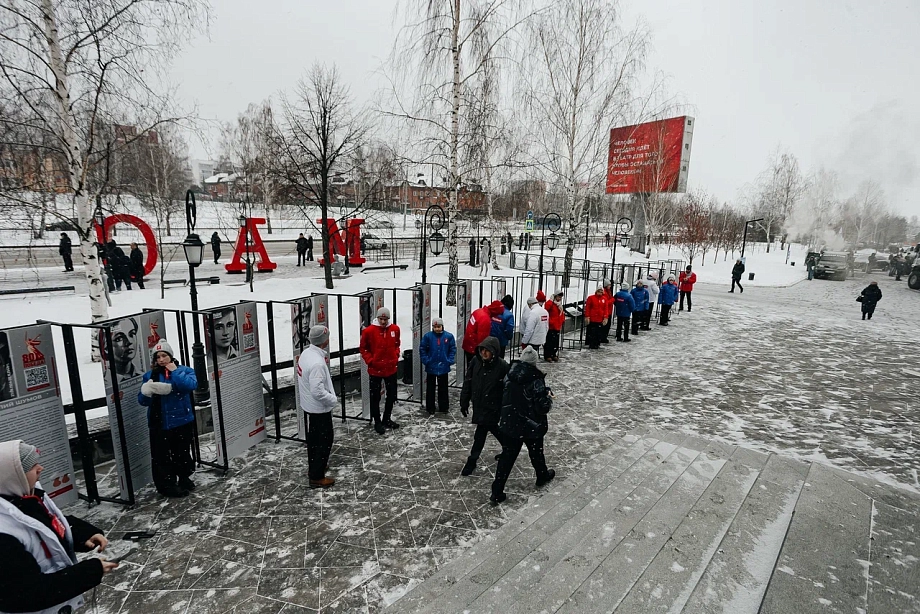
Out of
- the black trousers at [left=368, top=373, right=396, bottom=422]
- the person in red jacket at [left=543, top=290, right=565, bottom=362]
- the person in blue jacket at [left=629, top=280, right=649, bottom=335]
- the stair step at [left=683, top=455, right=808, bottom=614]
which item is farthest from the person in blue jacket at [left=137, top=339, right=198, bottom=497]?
the person in blue jacket at [left=629, top=280, right=649, bottom=335]

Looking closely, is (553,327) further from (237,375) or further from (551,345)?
(237,375)

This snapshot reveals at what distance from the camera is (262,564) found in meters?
3.95

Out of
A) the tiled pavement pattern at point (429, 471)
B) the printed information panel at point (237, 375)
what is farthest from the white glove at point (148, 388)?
the tiled pavement pattern at point (429, 471)

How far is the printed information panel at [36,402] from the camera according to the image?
4.02 metres

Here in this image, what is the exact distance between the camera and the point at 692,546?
13.5 feet

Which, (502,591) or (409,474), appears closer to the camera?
(502,591)

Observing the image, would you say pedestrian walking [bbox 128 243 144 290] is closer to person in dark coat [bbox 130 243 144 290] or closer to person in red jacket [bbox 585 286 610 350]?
person in dark coat [bbox 130 243 144 290]

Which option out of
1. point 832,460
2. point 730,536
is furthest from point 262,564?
point 832,460

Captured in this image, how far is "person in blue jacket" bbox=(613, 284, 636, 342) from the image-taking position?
476 inches

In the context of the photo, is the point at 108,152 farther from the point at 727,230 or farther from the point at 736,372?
the point at 727,230

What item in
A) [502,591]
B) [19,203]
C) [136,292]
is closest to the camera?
[502,591]

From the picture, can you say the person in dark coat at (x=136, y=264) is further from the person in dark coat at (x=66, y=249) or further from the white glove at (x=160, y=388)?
the white glove at (x=160, y=388)

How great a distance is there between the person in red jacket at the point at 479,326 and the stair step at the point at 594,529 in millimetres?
3196

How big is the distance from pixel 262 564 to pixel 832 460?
707cm
